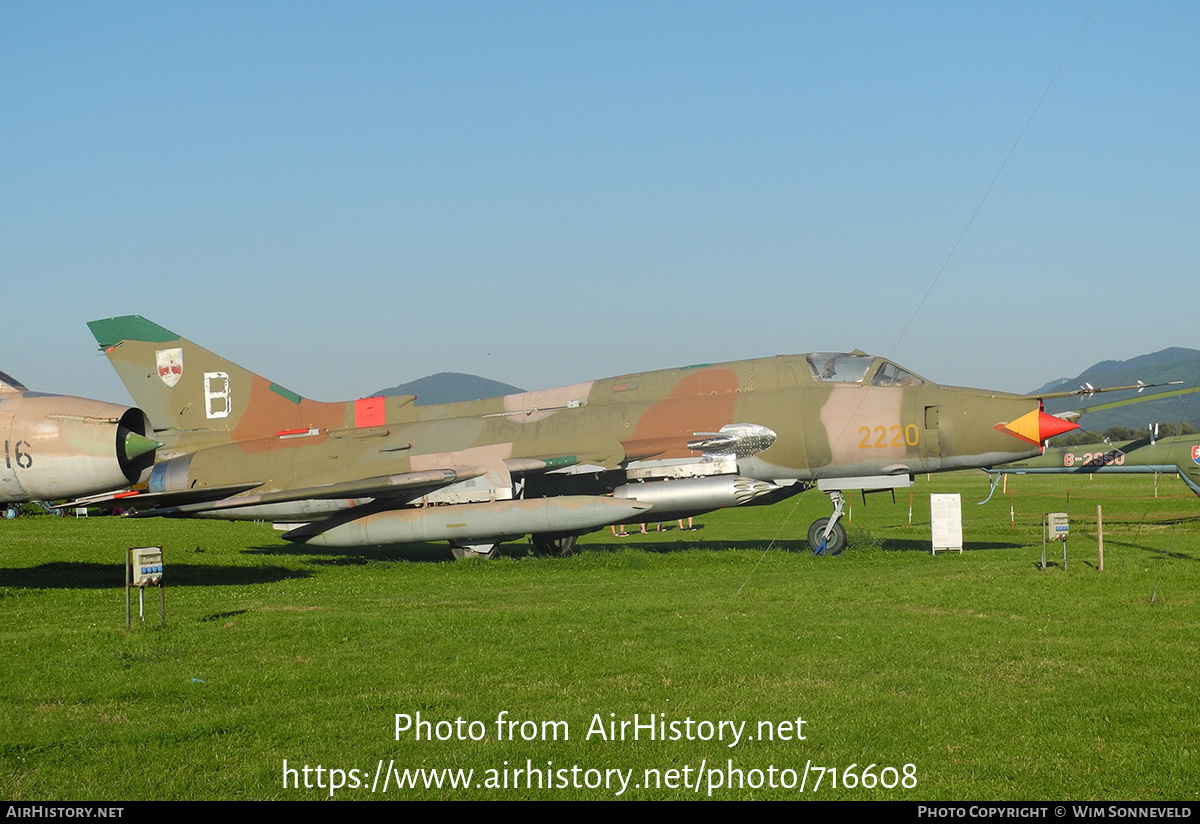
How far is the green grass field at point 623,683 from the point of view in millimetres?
5785

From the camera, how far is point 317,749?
20.5 ft

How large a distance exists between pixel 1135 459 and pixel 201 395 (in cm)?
2529

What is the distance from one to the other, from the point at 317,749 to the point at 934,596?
8653mm

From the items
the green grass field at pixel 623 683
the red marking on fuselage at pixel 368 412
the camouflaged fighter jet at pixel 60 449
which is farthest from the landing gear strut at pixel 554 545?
the camouflaged fighter jet at pixel 60 449

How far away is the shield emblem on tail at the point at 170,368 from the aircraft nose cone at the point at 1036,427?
15.8 metres

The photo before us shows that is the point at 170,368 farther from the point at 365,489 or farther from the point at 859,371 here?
the point at 859,371

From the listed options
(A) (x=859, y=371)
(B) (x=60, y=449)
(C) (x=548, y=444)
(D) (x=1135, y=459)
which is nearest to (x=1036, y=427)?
(A) (x=859, y=371)

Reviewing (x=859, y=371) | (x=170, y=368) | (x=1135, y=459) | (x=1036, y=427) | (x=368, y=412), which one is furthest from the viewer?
(x=1135, y=459)

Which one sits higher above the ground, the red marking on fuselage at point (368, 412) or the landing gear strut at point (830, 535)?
the red marking on fuselage at point (368, 412)

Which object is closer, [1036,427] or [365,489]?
[1036,427]

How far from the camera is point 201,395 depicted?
2034 centimetres

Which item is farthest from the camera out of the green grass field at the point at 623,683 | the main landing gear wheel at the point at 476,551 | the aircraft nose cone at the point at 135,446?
the main landing gear wheel at the point at 476,551

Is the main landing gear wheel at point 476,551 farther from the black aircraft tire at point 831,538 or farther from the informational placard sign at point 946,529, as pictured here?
the informational placard sign at point 946,529

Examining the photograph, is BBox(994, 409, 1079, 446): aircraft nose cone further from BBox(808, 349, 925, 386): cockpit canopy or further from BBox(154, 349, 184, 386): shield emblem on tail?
BBox(154, 349, 184, 386): shield emblem on tail
